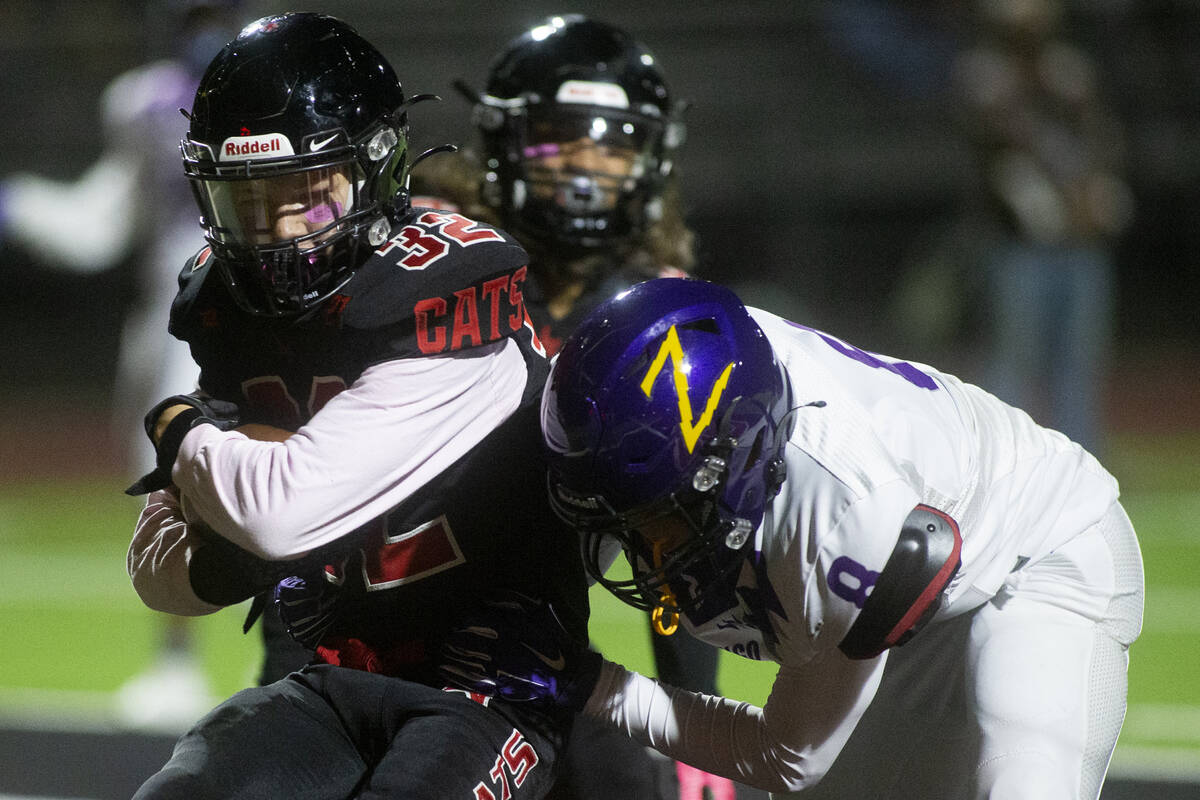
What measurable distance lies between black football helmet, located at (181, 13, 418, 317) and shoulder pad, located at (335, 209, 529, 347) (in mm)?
63

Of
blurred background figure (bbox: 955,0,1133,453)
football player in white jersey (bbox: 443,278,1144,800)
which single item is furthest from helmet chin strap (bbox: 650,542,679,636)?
blurred background figure (bbox: 955,0,1133,453)

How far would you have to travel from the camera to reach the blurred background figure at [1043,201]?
239 inches

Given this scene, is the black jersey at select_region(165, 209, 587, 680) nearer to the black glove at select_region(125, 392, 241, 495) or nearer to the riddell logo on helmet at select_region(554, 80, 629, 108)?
the black glove at select_region(125, 392, 241, 495)

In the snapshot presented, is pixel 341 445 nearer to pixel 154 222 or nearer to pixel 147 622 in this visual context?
pixel 154 222

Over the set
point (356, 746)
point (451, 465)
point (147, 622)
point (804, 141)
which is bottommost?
point (147, 622)

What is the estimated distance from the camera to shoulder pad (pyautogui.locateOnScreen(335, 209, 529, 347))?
204 cm

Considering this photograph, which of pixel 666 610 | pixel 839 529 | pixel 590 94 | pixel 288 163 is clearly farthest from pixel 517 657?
pixel 590 94

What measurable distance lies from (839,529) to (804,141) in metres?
8.36

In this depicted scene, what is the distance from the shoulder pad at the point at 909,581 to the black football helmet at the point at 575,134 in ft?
4.55

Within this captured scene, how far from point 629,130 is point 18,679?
3164 millimetres

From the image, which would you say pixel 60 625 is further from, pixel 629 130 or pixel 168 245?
pixel 629 130

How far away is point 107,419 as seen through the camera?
982 centimetres

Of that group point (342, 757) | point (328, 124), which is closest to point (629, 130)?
point (328, 124)

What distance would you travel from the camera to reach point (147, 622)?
561cm
